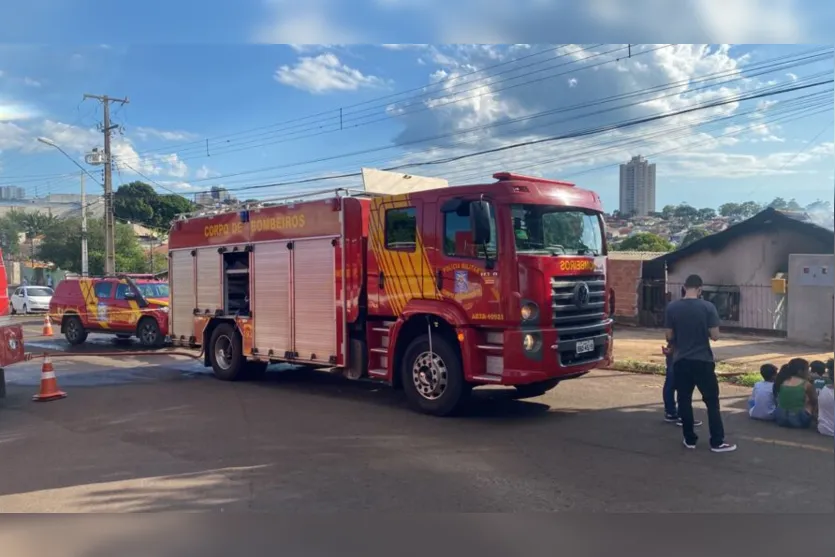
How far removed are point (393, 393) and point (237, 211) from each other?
405 cm

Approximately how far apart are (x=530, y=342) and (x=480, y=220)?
1.46m

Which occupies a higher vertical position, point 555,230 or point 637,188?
point 637,188

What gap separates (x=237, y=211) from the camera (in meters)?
11.0

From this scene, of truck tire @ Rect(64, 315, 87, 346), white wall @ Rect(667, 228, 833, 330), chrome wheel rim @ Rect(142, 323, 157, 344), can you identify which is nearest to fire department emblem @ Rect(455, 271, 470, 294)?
white wall @ Rect(667, 228, 833, 330)

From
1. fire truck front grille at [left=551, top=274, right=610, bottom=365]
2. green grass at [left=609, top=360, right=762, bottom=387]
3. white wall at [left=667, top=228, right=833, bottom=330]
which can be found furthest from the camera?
white wall at [left=667, top=228, right=833, bottom=330]

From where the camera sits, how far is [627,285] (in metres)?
18.7

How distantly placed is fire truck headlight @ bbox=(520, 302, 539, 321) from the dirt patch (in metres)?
5.80

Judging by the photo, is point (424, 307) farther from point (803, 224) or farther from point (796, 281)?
point (796, 281)

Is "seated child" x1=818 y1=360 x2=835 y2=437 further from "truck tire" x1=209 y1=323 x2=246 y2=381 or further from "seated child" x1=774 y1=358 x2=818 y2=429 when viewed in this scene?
"truck tire" x1=209 y1=323 x2=246 y2=381

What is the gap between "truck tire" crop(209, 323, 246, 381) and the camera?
1108cm

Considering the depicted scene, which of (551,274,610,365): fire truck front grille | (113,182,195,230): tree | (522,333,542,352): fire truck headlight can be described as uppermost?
(113,182,195,230): tree

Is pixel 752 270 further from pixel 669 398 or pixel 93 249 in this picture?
pixel 93 249

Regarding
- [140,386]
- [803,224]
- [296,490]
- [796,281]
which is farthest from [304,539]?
[796,281]

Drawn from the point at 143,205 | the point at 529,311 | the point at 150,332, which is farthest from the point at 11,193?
the point at 143,205
